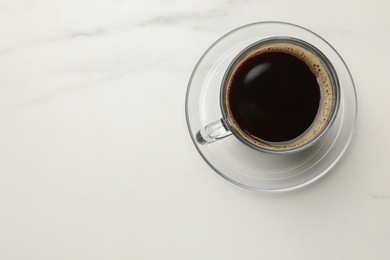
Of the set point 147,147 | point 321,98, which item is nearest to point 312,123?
point 321,98

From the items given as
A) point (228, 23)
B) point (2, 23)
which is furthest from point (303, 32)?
point (2, 23)

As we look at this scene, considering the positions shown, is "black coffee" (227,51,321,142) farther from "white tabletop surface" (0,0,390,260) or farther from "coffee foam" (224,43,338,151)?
"white tabletop surface" (0,0,390,260)

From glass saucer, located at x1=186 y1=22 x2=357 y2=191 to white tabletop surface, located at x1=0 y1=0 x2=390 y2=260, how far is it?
0.10 feet

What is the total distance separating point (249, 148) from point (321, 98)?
0.50ft

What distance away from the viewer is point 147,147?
3.51 ft

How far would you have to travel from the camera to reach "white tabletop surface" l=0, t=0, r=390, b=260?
1038mm

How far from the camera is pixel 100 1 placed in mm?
1080

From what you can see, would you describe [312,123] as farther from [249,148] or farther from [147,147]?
[147,147]

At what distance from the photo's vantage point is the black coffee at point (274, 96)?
97 centimetres

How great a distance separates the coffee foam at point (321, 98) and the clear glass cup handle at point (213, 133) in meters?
0.02

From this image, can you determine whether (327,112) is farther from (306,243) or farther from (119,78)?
(119,78)

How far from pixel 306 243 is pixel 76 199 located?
43 centimetres

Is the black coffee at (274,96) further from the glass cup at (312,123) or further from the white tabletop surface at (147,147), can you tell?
the white tabletop surface at (147,147)

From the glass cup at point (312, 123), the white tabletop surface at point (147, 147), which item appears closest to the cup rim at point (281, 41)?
the glass cup at point (312, 123)
